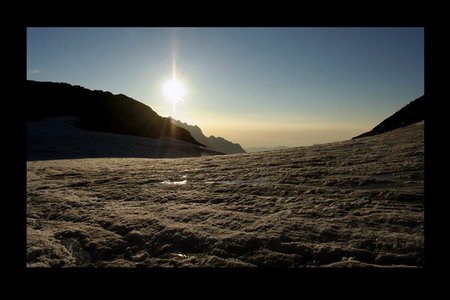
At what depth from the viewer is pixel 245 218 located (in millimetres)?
3232

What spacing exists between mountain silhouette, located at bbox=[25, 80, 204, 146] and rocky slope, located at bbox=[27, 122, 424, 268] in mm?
27202

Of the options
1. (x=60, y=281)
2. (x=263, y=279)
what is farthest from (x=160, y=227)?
(x=263, y=279)

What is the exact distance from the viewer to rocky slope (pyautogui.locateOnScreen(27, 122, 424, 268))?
231cm

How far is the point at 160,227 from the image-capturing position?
302cm

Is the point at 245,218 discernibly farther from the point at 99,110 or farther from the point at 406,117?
the point at 99,110

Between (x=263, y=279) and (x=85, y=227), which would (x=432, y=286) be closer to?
(x=263, y=279)

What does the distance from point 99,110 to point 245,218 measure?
3925 cm

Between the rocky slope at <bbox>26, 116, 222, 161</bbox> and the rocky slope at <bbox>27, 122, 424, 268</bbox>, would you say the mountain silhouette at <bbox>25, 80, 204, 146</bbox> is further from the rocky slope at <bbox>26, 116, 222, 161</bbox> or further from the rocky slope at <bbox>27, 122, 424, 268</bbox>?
the rocky slope at <bbox>27, 122, 424, 268</bbox>

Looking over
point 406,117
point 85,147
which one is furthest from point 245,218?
point 85,147

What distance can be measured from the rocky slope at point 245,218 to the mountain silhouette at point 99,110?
2720cm

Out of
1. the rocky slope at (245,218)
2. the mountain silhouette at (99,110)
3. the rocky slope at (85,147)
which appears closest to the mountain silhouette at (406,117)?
the rocky slope at (245,218)

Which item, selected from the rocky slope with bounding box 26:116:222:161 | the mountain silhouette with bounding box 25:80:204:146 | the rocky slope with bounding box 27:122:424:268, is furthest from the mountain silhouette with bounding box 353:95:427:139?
the mountain silhouette with bounding box 25:80:204:146
